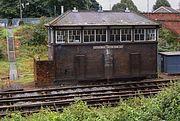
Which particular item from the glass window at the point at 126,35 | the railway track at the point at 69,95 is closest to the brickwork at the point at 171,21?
the glass window at the point at 126,35

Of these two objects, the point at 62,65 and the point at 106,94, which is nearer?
the point at 106,94

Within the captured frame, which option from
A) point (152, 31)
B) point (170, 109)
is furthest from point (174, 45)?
point (170, 109)

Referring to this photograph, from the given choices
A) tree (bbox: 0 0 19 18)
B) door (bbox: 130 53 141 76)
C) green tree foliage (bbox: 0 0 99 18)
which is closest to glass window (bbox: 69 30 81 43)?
door (bbox: 130 53 141 76)

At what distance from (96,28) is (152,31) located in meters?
4.05

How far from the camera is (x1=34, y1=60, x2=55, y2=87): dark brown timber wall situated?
892 inches

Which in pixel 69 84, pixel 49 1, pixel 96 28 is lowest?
pixel 69 84

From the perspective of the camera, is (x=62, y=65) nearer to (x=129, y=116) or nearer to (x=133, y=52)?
(x=133, y=52)

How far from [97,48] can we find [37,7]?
1739 inches

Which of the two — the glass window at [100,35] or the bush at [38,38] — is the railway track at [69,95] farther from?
the bush at [38,38]

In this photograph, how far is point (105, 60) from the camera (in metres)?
23.9

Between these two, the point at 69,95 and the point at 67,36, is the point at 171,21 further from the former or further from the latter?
the point at 69,95

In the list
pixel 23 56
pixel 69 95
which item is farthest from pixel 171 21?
pixel 69 95

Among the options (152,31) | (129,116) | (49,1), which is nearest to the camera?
(129,116)

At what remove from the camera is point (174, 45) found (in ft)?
117
